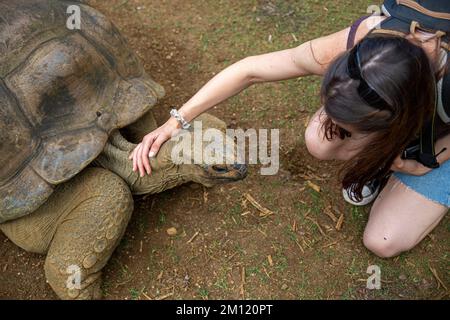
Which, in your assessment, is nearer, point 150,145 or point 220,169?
point 220,169

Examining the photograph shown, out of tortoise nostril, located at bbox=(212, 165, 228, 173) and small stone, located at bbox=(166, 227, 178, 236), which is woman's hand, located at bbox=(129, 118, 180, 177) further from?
small stone, located at bbox=(166, 227, 178, 236)

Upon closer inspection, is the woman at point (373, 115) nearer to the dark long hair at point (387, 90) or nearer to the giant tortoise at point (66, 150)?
the dark long hair at point (387, 90)

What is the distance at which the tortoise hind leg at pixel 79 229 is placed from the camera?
7.07ft

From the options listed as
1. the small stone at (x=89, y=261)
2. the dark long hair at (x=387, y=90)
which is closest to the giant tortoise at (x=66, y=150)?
the small stone at (x=89, y=261)

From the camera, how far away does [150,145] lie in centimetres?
228

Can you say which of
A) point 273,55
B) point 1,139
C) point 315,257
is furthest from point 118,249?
point 273,55

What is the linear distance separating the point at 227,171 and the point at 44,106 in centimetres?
89

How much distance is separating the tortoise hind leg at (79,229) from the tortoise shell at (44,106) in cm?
17

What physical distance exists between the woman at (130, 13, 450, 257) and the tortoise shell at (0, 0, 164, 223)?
29 cm

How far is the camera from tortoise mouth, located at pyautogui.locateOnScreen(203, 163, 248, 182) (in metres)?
2.16

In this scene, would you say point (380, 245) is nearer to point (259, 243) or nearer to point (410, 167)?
point (410, 167)

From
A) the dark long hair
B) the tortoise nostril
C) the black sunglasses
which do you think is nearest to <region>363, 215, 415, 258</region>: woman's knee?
the dark long hair

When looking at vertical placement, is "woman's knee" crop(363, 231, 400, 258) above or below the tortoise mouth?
below

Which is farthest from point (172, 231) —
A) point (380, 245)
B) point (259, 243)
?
point (380, 245)
